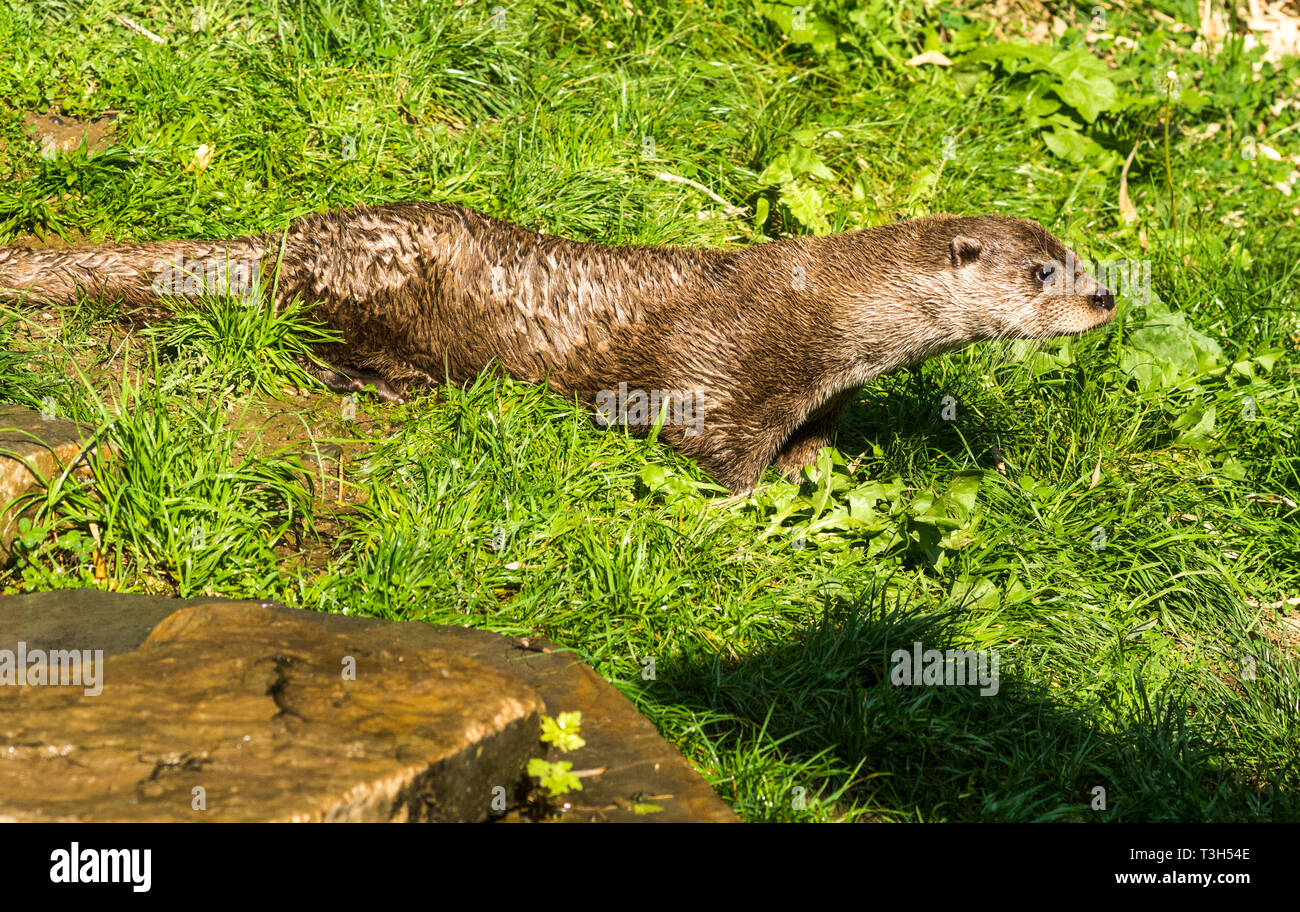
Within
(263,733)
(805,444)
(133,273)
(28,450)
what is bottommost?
(263,733)

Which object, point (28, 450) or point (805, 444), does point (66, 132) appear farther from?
point (805, 444)

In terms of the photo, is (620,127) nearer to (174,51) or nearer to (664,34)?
(664,34)

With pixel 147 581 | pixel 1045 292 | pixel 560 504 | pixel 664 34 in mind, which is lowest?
pixel 147 581

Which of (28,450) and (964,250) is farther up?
(964,250)

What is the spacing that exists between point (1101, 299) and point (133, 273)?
11.0 ft

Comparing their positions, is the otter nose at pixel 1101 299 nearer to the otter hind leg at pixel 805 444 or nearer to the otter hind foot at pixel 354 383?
the otter hind leg at pixel 805 444

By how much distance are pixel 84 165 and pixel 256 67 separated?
0.87m

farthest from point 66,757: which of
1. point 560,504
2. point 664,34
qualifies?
point 664,34

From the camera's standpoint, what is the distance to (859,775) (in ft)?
9.16

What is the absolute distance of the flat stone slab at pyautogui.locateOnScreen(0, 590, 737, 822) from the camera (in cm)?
196

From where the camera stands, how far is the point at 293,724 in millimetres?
2121

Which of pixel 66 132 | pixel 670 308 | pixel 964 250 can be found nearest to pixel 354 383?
pixel 670 308

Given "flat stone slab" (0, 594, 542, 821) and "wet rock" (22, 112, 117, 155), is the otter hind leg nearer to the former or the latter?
"flat stone slab" (0, 594, 542, 821)

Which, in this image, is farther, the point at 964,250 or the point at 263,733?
the point at 964,250
